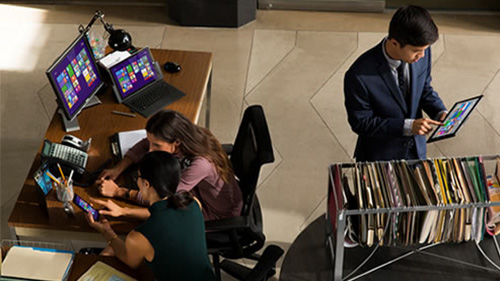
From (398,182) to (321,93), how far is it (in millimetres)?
2772

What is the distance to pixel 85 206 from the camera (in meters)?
3.17

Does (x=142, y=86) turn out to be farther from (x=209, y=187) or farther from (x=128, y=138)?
(x=209, y=187)

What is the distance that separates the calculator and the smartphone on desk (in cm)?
27

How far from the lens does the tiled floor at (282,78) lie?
4562 mm

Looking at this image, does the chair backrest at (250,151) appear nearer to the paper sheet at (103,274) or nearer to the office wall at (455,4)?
the paper sheet at (103,274)

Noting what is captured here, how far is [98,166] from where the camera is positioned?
3.46m

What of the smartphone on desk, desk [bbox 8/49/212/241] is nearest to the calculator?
desk [bbox 8/49/212/241]

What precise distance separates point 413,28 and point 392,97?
46cm

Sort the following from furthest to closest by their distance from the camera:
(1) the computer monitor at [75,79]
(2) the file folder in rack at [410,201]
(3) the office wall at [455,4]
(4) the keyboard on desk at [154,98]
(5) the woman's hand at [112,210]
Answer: (3) the office wall at [455,4]
(4) the keyboard on desk at [154,98]
(1) the computer monitor at [75,79]
(5) the woman's hand at [112,210]
(2) the file folder in rack at [410,201]

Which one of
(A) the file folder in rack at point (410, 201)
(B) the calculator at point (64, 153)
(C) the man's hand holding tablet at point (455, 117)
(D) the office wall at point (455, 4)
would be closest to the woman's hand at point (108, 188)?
(B) the calculator at point (64, 153)

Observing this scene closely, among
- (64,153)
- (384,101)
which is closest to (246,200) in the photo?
(384,101)

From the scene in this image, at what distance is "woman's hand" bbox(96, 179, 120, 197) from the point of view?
327 centimetres

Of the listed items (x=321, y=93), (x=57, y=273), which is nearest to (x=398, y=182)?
(x=57, y=273)

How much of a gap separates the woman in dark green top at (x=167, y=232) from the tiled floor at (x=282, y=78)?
52.0 inches
